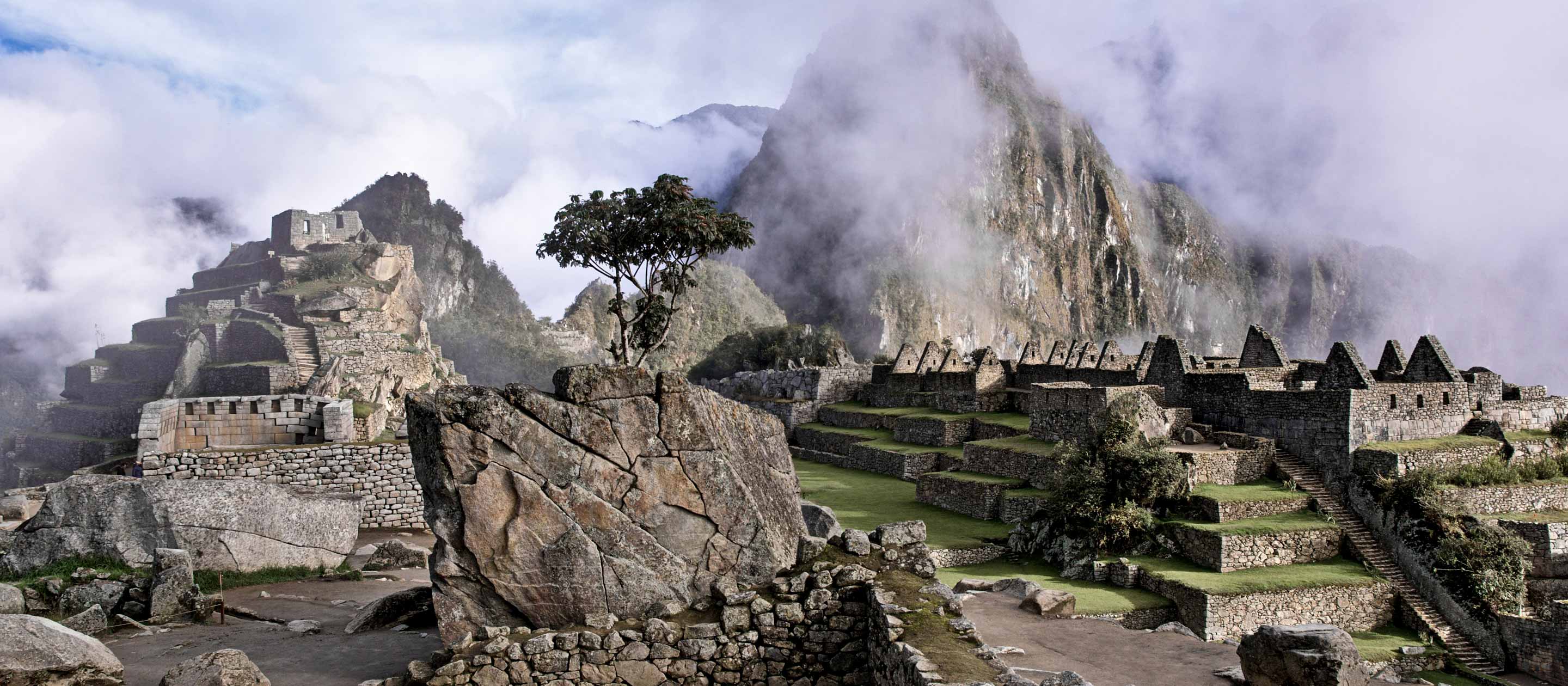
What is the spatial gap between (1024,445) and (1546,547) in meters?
11.3

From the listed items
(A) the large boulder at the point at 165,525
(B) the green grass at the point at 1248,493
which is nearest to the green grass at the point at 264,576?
(A) the large boulder at the point at 165,525

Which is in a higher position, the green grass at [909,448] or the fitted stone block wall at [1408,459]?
the fitted stone block wall at [1408,459]

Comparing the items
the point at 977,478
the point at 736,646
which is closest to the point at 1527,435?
the point at 977,478

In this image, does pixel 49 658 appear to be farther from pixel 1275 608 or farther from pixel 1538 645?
pixel 1538 645

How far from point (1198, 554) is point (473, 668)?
46.9 ft

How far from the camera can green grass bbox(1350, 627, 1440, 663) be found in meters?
15.6

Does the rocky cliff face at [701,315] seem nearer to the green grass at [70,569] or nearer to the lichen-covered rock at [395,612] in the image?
the green grass at [70,569]

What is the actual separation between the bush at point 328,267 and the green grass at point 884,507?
26.2 m

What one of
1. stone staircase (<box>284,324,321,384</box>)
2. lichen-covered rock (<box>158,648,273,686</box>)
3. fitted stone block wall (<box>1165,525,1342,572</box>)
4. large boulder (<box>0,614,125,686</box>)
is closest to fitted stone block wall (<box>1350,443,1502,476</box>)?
fitted stone block wall (<box>1165,525,1342,572</box>)

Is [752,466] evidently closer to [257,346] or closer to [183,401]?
[183,401]

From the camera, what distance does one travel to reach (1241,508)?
749 inches

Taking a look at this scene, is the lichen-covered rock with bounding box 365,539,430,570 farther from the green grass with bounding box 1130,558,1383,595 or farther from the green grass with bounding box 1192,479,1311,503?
the green grass with bounding box 1192,479,1311,503

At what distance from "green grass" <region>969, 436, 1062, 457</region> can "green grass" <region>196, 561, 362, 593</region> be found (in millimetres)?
15537

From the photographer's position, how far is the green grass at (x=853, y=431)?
1490 inches
